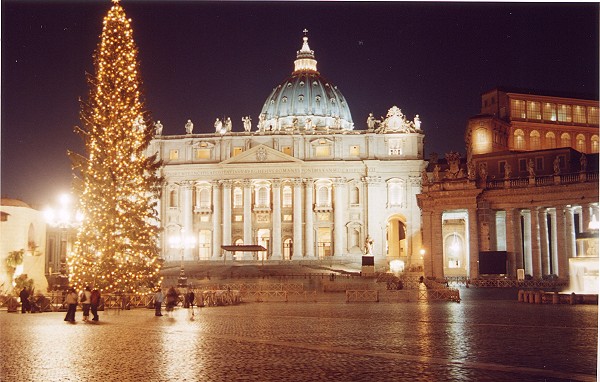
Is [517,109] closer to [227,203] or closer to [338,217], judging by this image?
[338,217]

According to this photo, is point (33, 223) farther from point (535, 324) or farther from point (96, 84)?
point (535, 324)

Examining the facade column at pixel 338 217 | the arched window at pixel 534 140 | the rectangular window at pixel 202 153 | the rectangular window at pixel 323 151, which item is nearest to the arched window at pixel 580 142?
the arched window at pixel 534 140

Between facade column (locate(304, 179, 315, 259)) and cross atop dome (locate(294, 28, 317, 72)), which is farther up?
cross atop dome (locate(294, 28, 317, 72))

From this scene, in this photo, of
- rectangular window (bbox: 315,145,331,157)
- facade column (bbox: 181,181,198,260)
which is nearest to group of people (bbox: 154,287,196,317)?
facade column (bbox: 181,181,198,260)

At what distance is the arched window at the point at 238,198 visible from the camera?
95.1m

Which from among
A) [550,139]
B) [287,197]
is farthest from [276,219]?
[550,139]

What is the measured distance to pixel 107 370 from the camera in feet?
41.5

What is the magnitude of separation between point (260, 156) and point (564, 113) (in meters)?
36.2

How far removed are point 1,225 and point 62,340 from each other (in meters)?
14.8

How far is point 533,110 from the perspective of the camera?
7531cm

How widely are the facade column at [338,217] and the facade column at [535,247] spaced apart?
4277cm

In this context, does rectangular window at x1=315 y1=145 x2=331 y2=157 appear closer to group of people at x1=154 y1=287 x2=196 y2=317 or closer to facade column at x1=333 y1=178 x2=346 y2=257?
facade column at x1=333 y1=178 x2=346 y2=257

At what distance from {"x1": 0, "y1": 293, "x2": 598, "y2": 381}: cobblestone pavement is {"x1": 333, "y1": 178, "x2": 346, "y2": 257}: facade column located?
66173 mm

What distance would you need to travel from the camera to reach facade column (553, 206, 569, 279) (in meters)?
45.8
